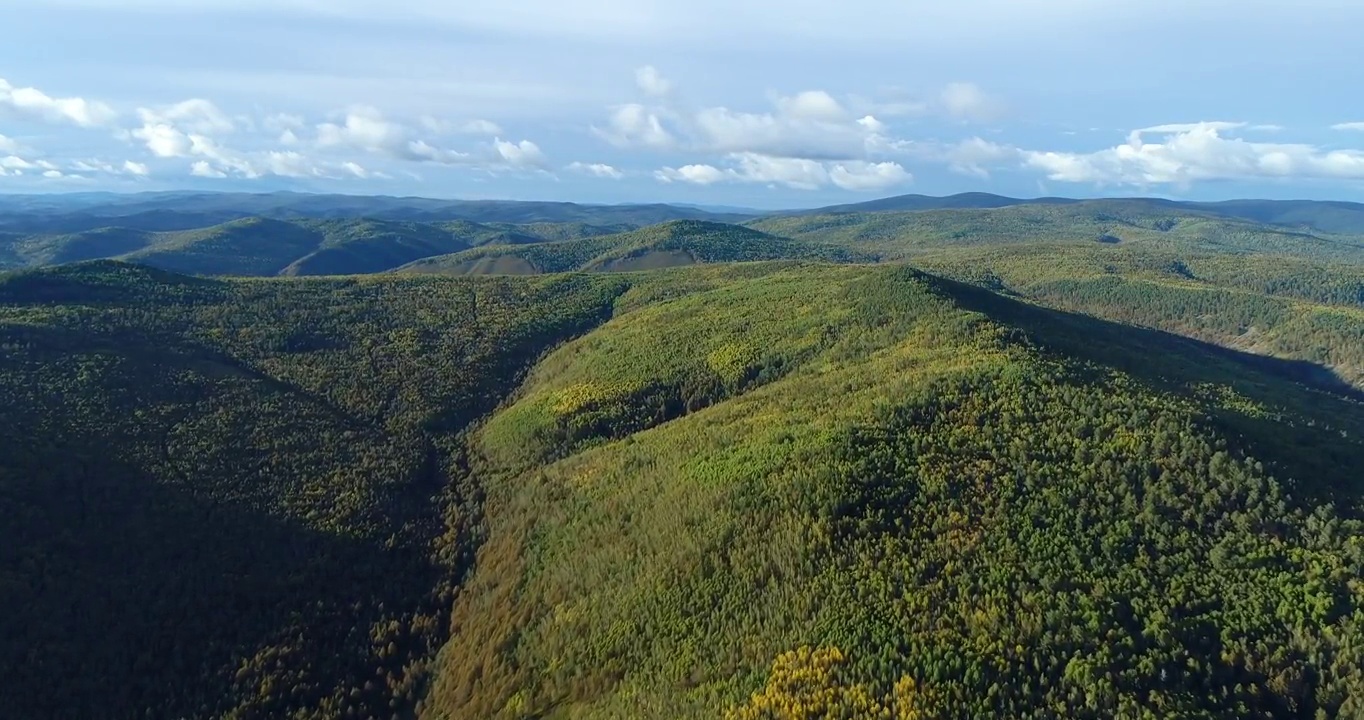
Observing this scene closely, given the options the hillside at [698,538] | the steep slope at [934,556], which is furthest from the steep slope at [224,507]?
the steep slope at [934,556]

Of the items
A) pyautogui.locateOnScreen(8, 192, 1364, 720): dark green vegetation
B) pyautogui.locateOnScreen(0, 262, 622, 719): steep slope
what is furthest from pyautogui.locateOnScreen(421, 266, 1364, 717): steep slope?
pyautogui.locateOnScreen(0, 262, 622, 719): steep slope

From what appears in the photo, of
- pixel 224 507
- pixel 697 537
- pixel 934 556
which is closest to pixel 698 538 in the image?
pixel 697 537

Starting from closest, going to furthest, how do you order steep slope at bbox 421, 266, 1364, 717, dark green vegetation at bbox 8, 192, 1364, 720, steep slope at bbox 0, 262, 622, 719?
steep slope at bbox 421, 266, 1364, 717 < dark green vegetation at bbox 8, 192, 1364, 720 < steep slope at bbox 0, 262, 622, 719

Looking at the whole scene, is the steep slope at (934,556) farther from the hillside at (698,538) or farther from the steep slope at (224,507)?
the steep slope at (224,507)

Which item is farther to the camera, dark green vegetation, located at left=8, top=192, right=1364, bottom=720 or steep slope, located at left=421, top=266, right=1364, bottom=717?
dark green vegetation, located at left=8, top=192, right=1364, bottom=720

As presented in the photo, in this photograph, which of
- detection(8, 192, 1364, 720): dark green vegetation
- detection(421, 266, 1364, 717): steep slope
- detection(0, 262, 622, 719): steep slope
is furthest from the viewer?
detection(0, 262, 622, 719): steep slope

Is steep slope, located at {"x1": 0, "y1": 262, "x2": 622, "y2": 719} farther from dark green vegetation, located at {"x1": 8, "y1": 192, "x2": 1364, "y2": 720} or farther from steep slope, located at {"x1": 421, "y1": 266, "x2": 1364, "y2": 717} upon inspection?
steep slope, located at {"x1": 421, "y1": 266, "x2": 1364, "y2": 717}

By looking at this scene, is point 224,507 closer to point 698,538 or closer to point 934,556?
point 698,538
